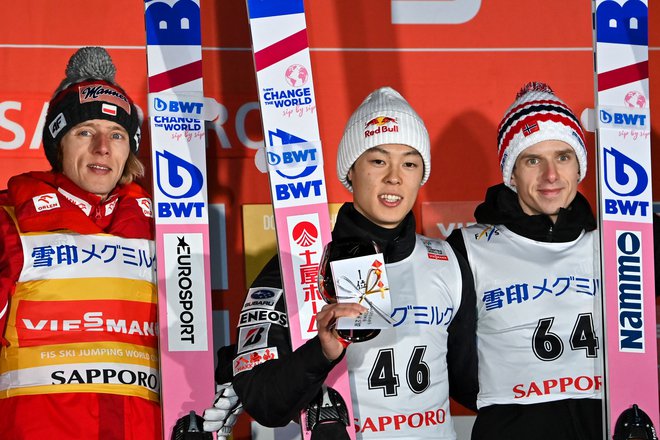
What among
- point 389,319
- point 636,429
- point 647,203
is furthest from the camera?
point 647,203

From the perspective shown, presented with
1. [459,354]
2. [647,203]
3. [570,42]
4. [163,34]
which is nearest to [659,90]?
[570,42]

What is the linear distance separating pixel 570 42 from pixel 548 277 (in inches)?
56.8

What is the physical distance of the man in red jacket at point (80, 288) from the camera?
318cm

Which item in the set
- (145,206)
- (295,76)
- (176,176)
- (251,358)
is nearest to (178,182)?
(176,176)

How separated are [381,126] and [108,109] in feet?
2.86

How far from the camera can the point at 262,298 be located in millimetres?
3131

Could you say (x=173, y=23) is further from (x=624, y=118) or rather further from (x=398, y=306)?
(x=624, y=118)

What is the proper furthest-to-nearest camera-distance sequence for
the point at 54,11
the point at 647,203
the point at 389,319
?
the point at 54,11 < the point at 647,203 < the point at 389,319

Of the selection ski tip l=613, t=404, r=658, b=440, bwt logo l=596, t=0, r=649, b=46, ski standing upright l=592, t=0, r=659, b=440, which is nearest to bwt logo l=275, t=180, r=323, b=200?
ski standing upright l=592, t=0, r=659, b=440

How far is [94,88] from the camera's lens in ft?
11.4

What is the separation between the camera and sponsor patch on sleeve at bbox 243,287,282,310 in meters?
3.10

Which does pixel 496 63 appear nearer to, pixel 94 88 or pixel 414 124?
pixel 414 124

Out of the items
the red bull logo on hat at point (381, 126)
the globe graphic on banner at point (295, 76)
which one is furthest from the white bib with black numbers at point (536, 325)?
the globe graphic on banner at point (295, 76)

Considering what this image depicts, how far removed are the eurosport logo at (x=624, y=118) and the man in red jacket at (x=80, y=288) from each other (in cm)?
143
